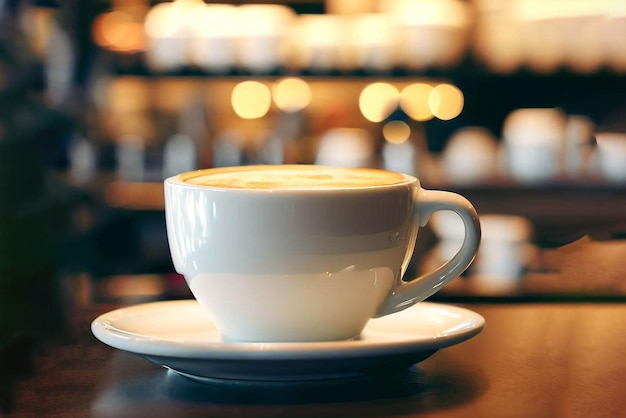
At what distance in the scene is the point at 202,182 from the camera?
0.52 m

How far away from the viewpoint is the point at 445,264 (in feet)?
1.70

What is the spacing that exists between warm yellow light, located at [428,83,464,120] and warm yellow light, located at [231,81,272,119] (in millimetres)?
537

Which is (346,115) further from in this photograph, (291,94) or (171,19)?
(171,19)

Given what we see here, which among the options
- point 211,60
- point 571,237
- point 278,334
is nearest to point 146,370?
point 278,334

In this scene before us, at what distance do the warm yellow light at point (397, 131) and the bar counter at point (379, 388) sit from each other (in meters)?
2.14

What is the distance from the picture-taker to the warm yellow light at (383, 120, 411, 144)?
106 inches

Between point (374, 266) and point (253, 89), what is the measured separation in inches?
95.1

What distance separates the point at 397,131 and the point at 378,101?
0.47 ft

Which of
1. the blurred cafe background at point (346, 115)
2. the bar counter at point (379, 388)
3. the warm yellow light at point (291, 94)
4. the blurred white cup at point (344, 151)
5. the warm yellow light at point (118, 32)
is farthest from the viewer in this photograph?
the warm yellow light at point (291, 94)

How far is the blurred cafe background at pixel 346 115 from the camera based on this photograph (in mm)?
2391

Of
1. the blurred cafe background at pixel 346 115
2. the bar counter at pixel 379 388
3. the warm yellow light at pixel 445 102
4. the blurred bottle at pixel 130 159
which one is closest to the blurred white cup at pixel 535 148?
the blurred cafe background at pixel 346 115

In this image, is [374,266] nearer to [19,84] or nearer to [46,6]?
[19,84]

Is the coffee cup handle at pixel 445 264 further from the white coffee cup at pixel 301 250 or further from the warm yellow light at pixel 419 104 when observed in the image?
the warm yellow light at pixel 419 104

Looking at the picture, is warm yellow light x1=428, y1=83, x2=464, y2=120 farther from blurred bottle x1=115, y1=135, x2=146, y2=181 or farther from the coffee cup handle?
the coffee cup handle
